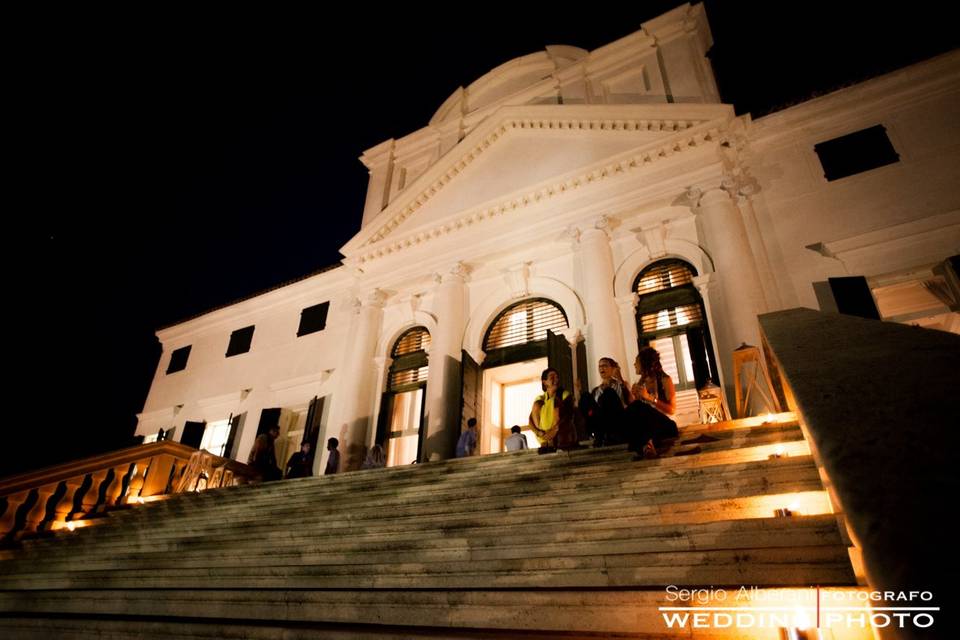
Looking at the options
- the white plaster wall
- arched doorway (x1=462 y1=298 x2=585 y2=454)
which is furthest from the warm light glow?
arched doorway (x1=462 y1=298 x2=585 y2=454)

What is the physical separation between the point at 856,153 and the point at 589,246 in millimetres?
6149

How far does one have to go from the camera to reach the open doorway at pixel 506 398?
→ 41.9ft

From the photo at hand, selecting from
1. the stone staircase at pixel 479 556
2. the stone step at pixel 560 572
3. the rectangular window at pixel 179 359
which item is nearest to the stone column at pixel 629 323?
the stone staircase at pixel 479 556

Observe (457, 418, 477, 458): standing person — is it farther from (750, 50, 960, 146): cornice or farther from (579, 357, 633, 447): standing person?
(750, 50, 960, 146): cornice

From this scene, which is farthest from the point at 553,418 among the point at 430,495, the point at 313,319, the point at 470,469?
the point at 313,319

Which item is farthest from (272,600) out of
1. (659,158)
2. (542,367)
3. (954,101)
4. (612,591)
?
(954,101)

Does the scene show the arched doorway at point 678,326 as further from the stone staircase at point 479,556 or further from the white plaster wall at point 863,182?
the stone staircase at point 479,556

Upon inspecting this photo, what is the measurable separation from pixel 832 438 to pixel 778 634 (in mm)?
1034

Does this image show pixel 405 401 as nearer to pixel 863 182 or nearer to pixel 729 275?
pixel 729 275

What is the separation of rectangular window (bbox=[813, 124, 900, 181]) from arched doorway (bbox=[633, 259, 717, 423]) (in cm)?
379

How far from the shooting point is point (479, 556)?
374 cm

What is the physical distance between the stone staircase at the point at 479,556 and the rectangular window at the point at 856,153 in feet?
26.7

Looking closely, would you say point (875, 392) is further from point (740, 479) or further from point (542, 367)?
point (542, 367)

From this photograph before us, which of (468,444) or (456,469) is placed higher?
(468,444)
